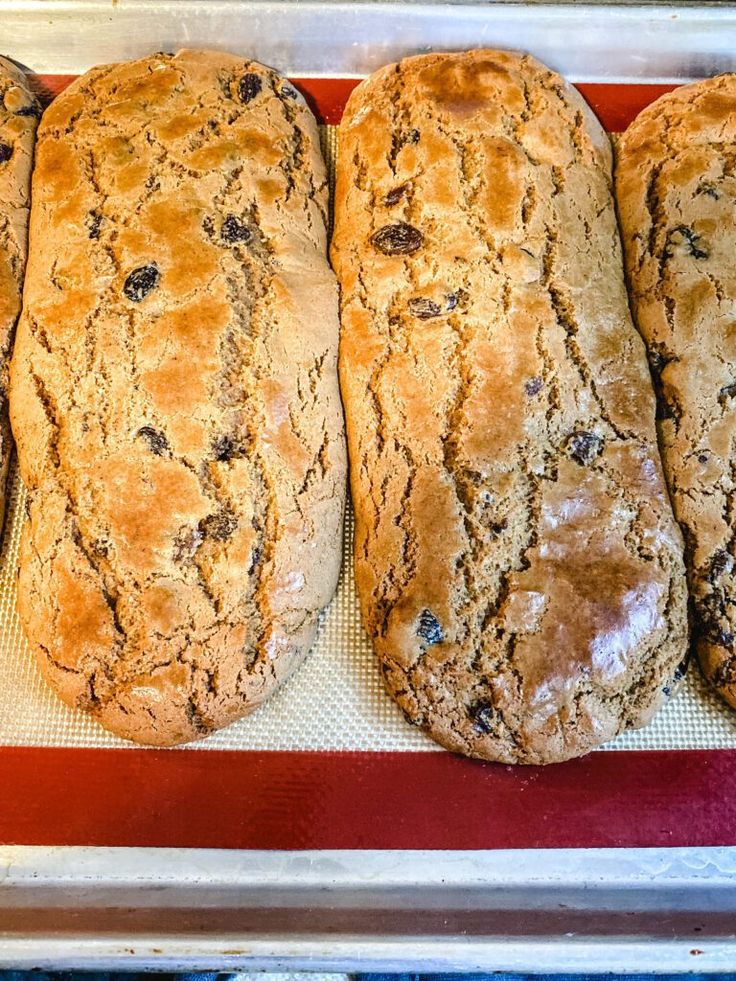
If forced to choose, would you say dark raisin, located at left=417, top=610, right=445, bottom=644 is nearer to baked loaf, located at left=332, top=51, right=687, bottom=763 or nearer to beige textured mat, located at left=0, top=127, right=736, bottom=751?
baked loaf, located at left=332, top=51, right=687, bottom=763

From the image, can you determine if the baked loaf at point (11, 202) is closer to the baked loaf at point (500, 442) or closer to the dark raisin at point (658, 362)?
the baked loaf at point (500, 442)

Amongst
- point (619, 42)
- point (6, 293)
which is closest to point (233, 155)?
point (6, 293)

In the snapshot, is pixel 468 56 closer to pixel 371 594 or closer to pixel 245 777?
pixel 371 594

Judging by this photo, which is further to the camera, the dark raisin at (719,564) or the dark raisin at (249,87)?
the dark raisin at (249,87)

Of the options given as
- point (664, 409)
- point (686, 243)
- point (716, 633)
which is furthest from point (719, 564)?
point (686, 243)

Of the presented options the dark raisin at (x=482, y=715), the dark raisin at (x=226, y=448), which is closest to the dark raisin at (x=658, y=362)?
the dark raisin at (x=482, y=715)

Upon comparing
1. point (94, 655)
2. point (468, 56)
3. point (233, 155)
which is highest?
point (468, 56)
